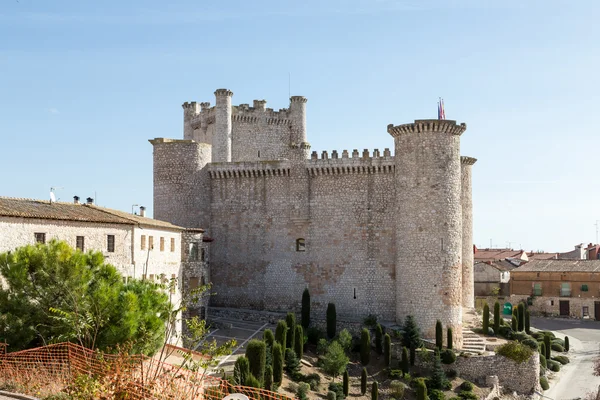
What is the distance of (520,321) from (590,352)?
6.55 m

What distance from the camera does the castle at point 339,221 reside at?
111ft

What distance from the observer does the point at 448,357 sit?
32.2 m

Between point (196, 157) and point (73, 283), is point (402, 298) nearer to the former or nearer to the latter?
point (196, 157)

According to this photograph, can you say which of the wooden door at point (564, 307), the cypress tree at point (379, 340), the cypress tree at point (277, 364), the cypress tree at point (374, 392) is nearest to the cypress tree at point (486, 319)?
the cypress tree at point (379, 340)

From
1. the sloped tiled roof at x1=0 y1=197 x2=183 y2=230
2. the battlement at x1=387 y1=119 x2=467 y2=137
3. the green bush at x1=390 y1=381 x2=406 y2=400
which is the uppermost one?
the battlement at x1=387 y1=119 x2=467 y2=137

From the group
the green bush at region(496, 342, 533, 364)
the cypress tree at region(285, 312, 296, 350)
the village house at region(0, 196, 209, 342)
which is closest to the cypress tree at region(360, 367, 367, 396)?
the cypress tree at region(285, 312, 296, 350)

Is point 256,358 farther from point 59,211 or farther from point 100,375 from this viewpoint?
point 100,375

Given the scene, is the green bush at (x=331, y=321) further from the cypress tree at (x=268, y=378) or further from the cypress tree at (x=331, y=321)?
the cypress tree at (x=268, y=378)

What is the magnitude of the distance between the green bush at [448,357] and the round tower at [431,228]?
1297 mm

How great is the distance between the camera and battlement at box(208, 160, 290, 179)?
37.9 m

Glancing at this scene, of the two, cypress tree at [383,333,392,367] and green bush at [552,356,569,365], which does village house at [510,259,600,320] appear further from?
cypress tree at [383,333,392,367]

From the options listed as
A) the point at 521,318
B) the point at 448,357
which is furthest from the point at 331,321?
the point at 521,318

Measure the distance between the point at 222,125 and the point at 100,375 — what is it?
96.6 feet

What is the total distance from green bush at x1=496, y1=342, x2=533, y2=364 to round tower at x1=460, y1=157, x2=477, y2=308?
708 cm
